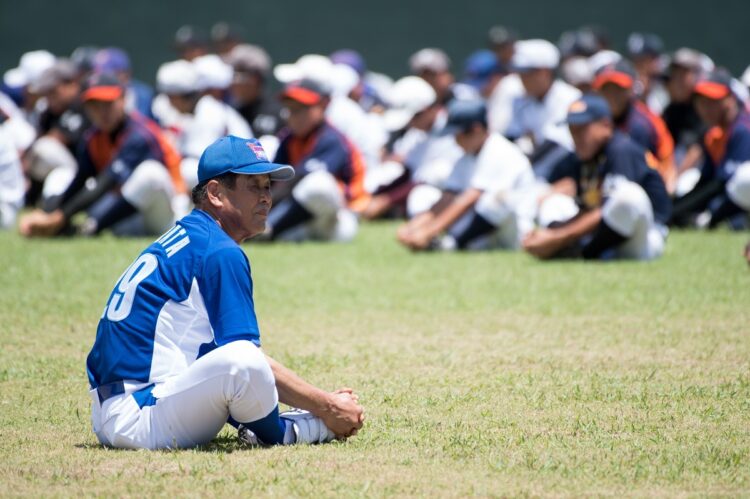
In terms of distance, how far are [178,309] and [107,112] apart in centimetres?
648

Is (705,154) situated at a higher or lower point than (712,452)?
lower

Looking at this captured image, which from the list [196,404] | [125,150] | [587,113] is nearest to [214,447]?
[196,404]

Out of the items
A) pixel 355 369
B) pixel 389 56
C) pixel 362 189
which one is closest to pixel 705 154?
pixel 362 189

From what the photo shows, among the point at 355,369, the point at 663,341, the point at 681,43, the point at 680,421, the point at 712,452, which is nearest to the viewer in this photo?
the point at 712,452

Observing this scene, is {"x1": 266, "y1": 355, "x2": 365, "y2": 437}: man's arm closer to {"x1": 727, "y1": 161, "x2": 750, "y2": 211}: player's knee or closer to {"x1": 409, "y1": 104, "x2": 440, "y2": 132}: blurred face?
{"x1": 727, "y1": 161, "x2": 750, "y2": 211}: player's knee

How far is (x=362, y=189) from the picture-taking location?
10438mm

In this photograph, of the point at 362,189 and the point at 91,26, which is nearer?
the point at 362,189

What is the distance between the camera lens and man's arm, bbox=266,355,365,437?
3715mm

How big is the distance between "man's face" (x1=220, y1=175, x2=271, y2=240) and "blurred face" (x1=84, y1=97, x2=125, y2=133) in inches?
246

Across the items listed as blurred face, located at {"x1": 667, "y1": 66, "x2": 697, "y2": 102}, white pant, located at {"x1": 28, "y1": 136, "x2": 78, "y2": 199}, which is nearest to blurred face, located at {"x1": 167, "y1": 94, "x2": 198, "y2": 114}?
white pant, located at {"x1": 28, "y1": 136, "x2": 78, "y2": 199}

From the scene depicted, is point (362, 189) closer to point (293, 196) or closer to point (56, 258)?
point (293, 196)

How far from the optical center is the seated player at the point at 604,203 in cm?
822

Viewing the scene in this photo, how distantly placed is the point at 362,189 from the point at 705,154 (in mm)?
2924

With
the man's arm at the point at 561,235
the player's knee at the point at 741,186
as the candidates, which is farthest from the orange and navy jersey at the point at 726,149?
the man's arm at the point at 561,235
